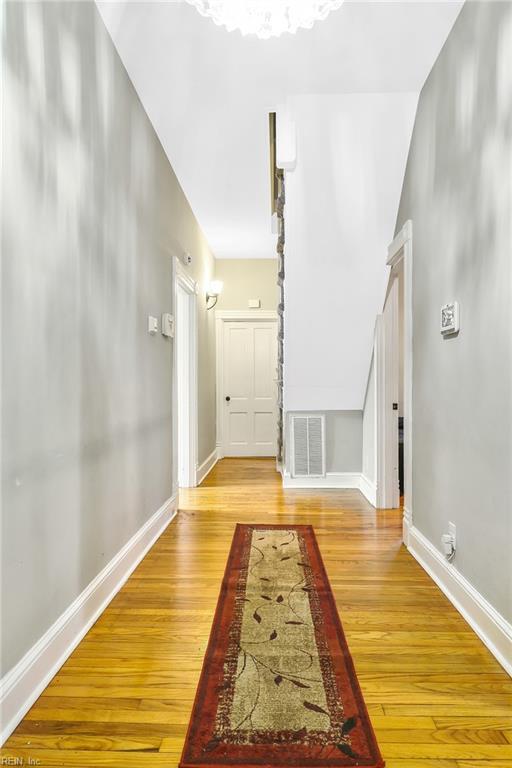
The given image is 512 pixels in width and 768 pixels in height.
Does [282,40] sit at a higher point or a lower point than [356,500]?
higher

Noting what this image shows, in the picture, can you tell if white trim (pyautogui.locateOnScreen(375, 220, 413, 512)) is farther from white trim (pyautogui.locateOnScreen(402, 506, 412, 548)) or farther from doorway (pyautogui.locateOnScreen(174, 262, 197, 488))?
doorway (pyautogui.locateOnScreen(174, 262, 197, 488))

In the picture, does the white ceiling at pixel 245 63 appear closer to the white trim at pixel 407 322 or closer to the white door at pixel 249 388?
the white trim at pixel 407 322

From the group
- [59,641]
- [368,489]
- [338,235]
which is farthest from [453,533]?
[338,235]

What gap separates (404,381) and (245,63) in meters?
2.04

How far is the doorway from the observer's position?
4.80 meters

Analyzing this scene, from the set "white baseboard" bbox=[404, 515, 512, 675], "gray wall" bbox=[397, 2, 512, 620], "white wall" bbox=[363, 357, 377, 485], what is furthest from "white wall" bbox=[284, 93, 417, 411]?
"white baseboard" bbox=[404, 515, 512, 675]

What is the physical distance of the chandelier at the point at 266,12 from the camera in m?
1.79

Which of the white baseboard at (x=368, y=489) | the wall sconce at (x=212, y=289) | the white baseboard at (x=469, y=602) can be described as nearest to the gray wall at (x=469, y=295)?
the white baseboard at (x=469, y=602)

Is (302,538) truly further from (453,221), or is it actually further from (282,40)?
(282,40)

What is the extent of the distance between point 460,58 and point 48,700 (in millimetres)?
3124

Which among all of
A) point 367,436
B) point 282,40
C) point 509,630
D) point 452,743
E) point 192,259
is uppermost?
point 282,40

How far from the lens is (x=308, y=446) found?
4.69m

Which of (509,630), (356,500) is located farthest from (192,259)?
(509,630)

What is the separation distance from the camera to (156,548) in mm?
3014
